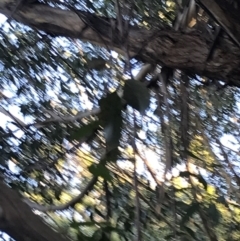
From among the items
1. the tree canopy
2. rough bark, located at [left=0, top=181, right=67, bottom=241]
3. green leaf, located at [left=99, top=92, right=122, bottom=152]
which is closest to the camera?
rough bark, located at [left=0, top=181, right=67, bottom=241]

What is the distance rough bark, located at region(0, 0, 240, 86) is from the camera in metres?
1.18

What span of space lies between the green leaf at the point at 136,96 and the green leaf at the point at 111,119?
0.01m

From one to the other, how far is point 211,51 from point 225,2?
20cm

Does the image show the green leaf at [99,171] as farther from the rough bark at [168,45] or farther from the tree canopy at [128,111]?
the rough bark at [168,45]

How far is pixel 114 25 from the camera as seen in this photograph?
50.2 inches

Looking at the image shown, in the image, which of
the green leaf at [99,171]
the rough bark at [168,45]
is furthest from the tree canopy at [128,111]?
the green leaf at [99,171]

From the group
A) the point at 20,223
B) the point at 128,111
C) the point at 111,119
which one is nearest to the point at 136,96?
the point at 111,119

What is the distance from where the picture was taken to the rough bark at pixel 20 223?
1.70 feet

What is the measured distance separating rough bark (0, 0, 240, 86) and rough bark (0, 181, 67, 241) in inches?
24.9

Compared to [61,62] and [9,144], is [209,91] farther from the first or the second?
[9,144]

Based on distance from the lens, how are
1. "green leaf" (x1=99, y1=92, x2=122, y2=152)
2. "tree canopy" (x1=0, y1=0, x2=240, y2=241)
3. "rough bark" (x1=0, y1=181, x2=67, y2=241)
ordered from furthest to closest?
"tree canopy" (x1=0, y1=0, x2=240, y2=241) → "green leaf" (x1=99, y1=92, x2=122, y2=152) → "rough bark" (x1=0, y1=181, x2=67, y2=241)

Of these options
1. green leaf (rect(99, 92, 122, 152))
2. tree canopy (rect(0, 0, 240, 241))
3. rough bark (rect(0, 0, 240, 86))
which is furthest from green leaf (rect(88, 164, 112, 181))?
rough bark (rect(0, 0, 240, 86))

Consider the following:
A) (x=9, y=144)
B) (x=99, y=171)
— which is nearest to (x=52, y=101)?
(x=9, y=144)

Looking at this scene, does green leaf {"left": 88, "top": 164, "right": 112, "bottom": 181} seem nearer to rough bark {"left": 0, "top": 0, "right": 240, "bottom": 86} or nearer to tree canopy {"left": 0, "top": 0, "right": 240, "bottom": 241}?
tree canopy {"left": 0, "top": 0, "right": 240, "bottom": 241}
